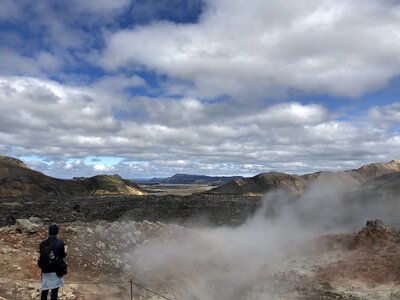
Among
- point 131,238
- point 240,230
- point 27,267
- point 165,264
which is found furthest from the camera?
point 240,230

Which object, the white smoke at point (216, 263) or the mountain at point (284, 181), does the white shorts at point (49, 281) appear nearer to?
the white smoke at point (216, 263)

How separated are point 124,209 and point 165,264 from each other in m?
27.7

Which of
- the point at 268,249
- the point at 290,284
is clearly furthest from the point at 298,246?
→ the point at 290,284

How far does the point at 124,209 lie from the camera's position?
42.9 metres

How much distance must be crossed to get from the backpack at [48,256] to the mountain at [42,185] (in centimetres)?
6647

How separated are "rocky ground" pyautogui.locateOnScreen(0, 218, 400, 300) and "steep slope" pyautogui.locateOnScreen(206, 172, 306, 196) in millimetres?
67943

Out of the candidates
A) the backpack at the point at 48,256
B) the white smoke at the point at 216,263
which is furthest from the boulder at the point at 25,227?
the backpack at the point at 48,256

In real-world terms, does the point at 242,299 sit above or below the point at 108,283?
below

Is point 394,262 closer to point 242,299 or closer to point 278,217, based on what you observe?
point 242,299

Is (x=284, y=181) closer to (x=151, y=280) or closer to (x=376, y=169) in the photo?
(x=376, y=169)

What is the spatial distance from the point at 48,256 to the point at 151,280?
7080 mm

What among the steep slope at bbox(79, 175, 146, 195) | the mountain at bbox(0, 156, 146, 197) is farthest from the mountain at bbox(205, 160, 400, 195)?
the mountain at bbox(0, 156, 146, 197)

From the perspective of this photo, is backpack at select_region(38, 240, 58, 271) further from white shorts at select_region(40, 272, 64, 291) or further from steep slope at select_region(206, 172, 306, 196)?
steep slope at select_region(206, 172, 306, 196)

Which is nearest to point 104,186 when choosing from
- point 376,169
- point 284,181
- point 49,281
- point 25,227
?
point 284,181
